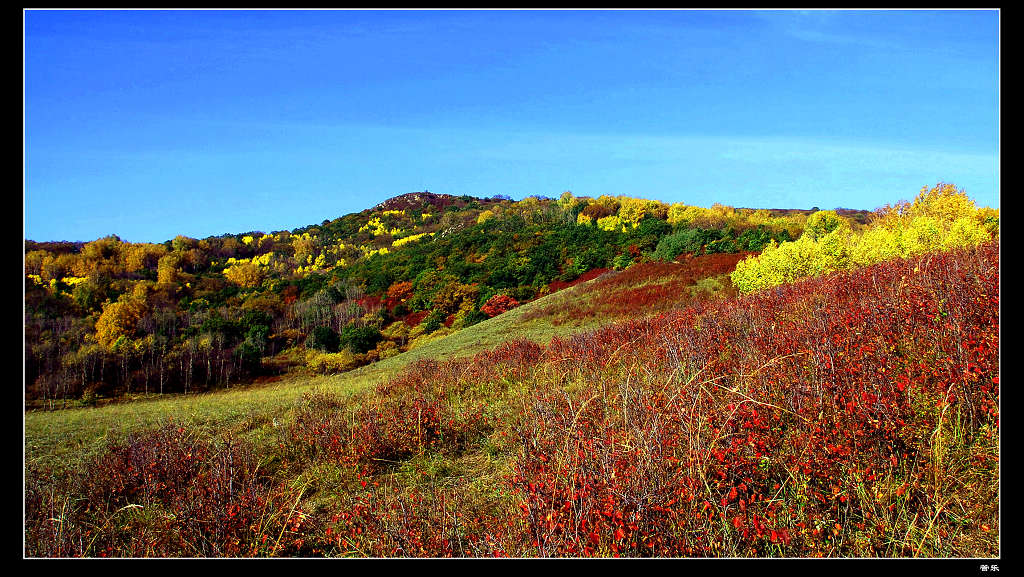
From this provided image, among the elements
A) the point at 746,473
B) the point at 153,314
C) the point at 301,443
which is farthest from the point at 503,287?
the point at 746,473

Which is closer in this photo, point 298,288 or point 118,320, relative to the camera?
point 118,320

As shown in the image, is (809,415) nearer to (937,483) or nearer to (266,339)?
(937,483)

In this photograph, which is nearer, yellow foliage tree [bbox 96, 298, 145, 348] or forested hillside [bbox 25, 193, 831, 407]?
forested hillside [bbox 25, 193, 831, 407]

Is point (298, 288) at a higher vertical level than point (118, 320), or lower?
higher

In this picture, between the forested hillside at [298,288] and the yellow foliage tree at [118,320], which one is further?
the yellow foliage tree at [118,320]

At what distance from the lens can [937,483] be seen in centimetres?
321
